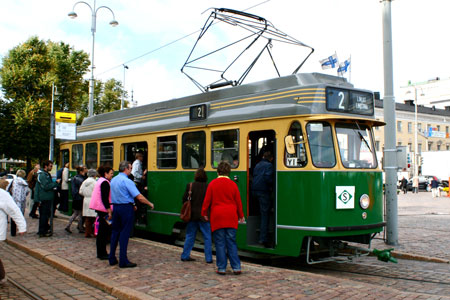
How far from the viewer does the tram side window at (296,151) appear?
25.3 ft

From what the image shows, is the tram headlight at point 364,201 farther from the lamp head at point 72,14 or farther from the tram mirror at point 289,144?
the lamp head at point 72,14

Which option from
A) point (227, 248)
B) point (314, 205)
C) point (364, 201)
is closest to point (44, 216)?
point (227, 248)

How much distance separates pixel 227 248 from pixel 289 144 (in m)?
1.93

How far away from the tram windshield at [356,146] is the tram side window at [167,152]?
Result: 12.3 feet

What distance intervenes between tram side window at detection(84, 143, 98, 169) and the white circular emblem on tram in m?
7.78

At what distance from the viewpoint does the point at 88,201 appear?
11.2m

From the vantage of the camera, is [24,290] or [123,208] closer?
[24,290]

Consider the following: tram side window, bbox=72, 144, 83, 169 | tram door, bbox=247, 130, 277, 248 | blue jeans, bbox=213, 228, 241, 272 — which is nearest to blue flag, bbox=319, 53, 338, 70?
tram door, bbox=247, 130, 277, 248

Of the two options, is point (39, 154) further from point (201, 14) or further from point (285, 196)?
point (285, 196)

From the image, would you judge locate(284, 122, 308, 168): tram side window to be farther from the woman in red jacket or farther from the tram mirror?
the woman in red jacket

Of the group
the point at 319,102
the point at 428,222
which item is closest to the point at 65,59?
the point at 428,222

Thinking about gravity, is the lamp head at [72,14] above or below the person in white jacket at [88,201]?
above

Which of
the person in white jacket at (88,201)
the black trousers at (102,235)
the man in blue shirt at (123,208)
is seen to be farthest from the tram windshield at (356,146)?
the person in white jacket at (88,201)

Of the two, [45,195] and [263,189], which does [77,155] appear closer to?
[45,195]
